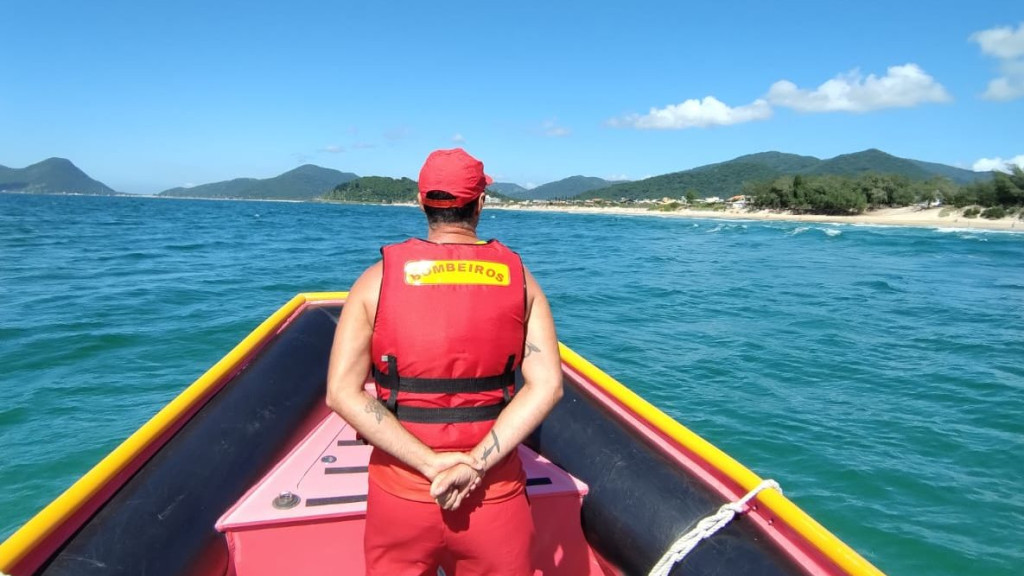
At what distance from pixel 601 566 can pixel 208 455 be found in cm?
180

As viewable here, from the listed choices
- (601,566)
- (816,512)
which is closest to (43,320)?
(601,566)

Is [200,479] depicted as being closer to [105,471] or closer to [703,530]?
[105,471]

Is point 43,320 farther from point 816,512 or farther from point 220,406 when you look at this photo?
point 816,512

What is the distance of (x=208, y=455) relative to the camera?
8.49 ft

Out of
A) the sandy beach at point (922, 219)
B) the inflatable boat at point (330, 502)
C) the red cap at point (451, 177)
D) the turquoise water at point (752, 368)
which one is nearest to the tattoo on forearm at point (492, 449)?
the inflatable boat at point (330, 502)

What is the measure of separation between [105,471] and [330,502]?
819 mm

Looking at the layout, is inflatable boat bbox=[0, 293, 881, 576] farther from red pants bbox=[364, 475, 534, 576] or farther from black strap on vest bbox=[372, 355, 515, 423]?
black strap on vest bbox=[372, 355, 515, 423]

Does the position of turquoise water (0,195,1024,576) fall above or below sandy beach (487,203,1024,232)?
below

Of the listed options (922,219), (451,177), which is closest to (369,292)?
(451,177)

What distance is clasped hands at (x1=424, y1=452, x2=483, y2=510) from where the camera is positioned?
1.45 meters

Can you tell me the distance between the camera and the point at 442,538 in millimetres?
1562

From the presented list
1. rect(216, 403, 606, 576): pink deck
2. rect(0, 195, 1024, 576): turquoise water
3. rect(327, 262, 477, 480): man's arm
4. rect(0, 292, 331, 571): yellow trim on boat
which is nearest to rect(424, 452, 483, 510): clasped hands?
rect(327, 262, 477, 480): man's arm

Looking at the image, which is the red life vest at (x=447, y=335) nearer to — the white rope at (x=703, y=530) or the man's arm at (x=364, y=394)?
the man's arm at (x=364, y=394)

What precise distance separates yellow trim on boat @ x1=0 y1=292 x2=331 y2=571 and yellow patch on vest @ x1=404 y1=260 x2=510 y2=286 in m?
1.32
